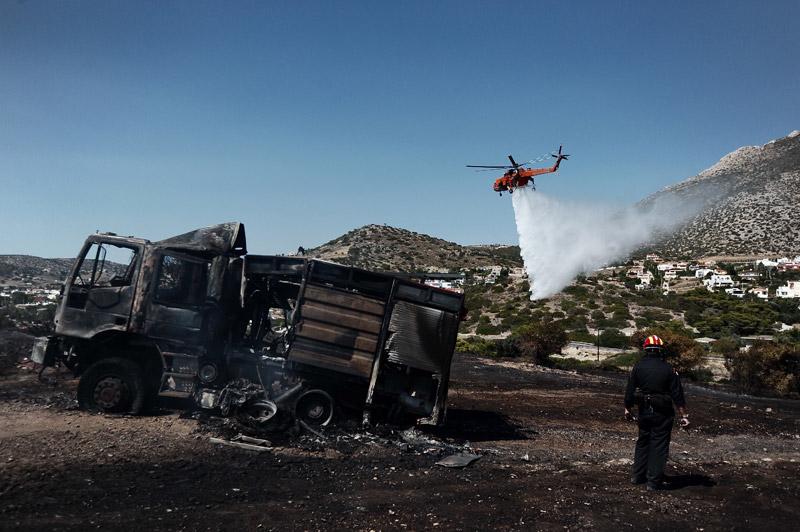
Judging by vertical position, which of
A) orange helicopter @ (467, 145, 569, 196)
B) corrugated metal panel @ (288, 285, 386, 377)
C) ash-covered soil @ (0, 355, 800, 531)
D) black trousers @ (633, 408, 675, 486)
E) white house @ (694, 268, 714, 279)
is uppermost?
white house @ (694, 268, 714, 279)

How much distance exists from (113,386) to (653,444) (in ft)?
29.3

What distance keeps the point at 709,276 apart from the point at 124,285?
8832 cm

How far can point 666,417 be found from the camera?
25.3ft

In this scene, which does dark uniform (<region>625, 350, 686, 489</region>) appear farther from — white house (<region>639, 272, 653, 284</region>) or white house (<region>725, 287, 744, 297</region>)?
white house (<region>639, 272, 653, 284</region>)

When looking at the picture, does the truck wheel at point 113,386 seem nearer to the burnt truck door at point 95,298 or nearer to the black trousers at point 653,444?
the burnt truck door at point 95,298

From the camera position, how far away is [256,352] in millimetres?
10422

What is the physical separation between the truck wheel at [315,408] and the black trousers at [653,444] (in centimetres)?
500

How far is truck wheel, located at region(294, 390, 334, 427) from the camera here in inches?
385

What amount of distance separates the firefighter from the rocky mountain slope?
4137 inches

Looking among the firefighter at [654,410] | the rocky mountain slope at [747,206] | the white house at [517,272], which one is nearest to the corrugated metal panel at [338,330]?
the firefighter at [654,410]

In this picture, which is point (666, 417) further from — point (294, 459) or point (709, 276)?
point (709, 276)

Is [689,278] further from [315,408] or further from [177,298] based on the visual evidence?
[177,298]

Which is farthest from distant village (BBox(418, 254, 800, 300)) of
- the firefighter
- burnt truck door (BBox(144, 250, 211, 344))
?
the firefighter

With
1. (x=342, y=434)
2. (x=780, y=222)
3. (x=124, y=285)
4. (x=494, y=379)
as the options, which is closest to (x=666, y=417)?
(x=342, y=434)
